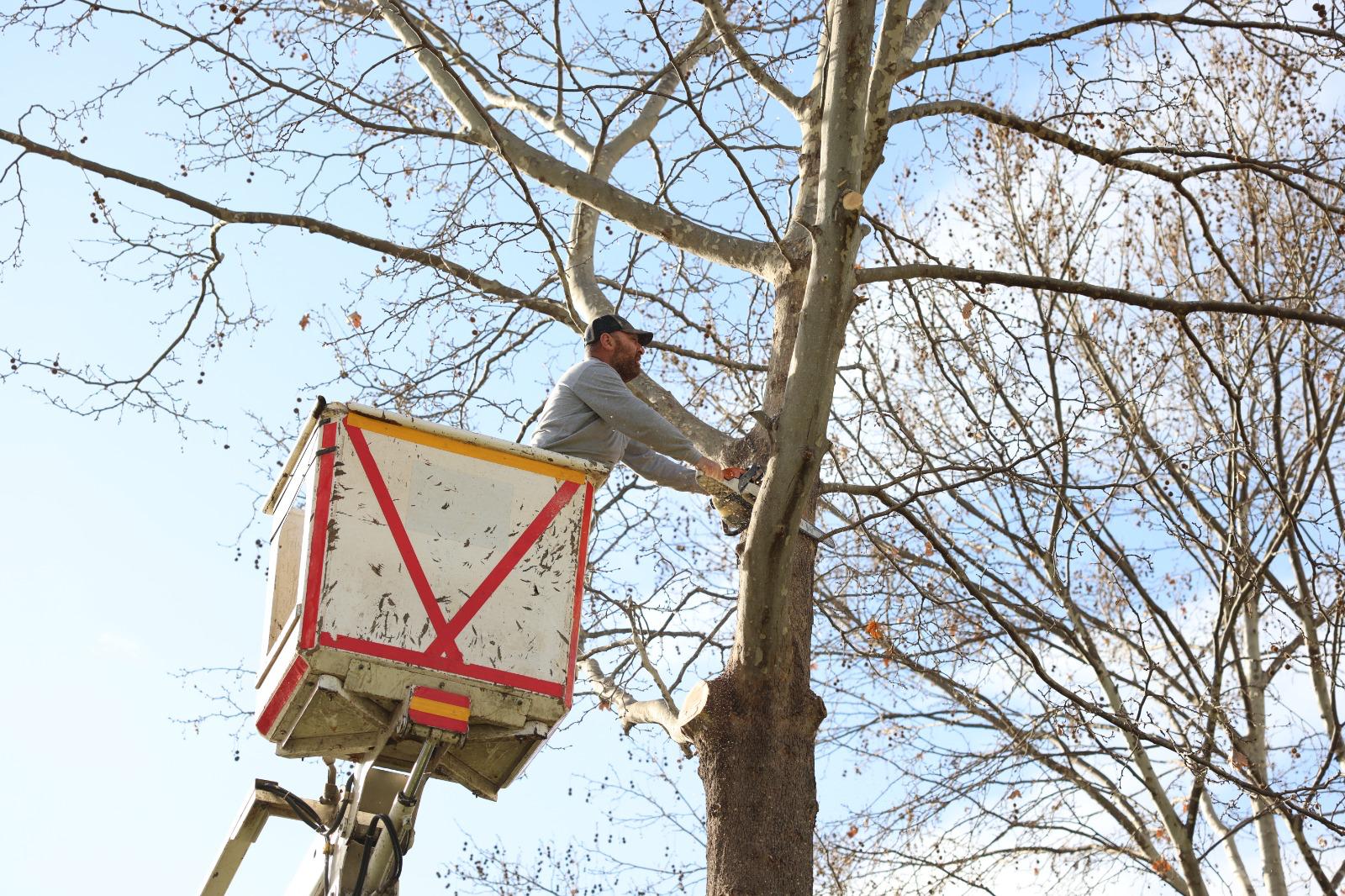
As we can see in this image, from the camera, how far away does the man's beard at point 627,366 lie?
602 cm

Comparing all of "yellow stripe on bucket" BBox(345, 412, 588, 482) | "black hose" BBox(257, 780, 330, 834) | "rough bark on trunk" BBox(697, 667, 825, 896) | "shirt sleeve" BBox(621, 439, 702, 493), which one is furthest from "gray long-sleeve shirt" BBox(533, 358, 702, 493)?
"black hose" BBox(257, 780, 330, 834)

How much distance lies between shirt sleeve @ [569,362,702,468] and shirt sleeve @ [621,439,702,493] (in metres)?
0.38

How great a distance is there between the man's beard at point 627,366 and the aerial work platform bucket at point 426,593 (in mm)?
1442

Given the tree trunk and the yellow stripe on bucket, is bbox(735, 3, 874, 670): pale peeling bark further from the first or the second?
the yellow stripe on bucket

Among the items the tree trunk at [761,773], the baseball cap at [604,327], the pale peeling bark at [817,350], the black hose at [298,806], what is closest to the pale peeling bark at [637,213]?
the baseball cap at [604,327]

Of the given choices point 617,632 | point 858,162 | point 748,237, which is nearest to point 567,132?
point 748,237

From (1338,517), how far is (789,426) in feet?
20.1

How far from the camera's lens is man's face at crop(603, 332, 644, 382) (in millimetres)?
5984

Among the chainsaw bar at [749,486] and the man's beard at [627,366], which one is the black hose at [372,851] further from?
the man's beard at [627,366]

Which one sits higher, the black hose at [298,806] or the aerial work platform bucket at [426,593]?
the aerial work platform bucket at [426,593]

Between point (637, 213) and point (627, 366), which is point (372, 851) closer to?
point (627, 366)

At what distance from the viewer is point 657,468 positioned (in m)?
5.90

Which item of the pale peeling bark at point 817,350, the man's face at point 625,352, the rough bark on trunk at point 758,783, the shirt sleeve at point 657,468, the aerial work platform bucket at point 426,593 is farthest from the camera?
the man's face at point 625,352

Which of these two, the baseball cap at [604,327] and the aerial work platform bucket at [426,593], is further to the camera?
the baseball cap at [604,327]
